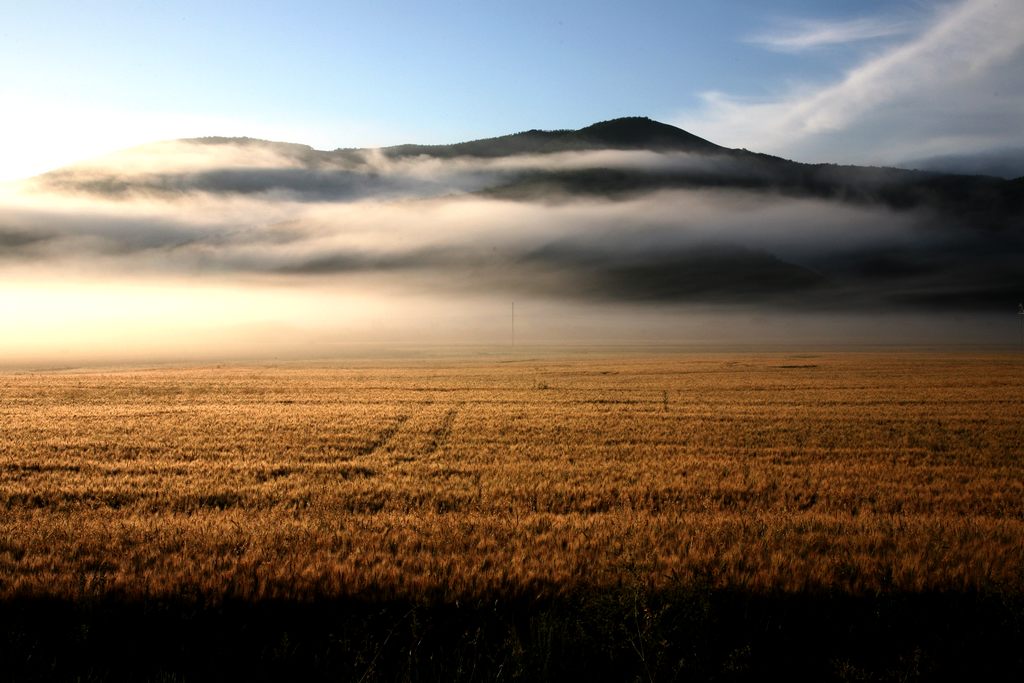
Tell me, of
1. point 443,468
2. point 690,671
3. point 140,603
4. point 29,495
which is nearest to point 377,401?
point 443,468

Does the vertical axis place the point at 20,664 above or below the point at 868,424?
above

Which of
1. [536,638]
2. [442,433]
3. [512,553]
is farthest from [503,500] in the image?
[442,433]

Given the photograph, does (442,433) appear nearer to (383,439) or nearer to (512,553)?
(383,439)

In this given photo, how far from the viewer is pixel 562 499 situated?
48.1 feet

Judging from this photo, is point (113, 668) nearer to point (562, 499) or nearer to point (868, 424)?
point (562, 499)

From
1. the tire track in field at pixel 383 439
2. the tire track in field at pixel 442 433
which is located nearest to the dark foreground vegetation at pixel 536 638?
Result: the tire track in field at pixel 442 433

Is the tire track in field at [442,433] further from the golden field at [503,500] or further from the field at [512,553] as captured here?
the field at [512,553]

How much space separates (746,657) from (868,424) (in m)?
26.2

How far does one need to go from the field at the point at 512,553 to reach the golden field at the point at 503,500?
8 centimetres

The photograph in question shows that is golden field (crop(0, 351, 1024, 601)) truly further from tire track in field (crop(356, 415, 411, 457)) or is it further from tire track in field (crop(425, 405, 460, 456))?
tire track in field (crop(356, 415, 411, 457))

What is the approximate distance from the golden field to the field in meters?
0.08

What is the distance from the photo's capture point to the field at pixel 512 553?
661 cm

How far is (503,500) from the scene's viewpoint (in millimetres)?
14289

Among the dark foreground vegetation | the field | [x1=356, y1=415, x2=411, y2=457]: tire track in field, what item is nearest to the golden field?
the field
